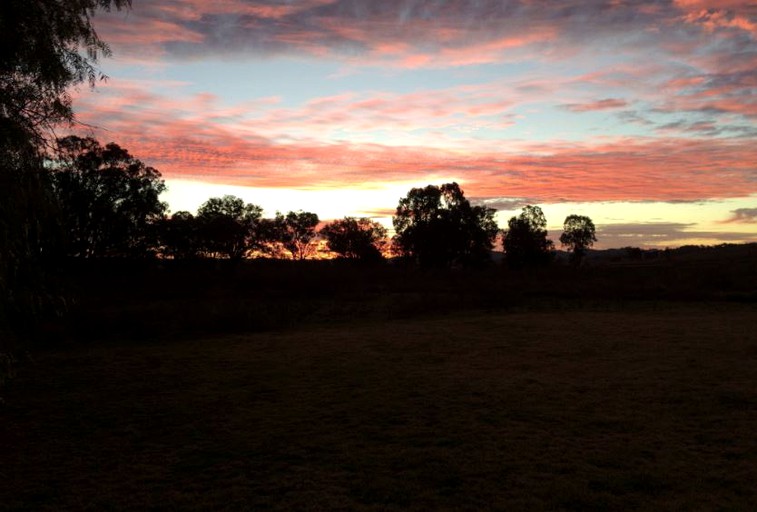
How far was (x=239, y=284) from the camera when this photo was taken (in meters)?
40.3

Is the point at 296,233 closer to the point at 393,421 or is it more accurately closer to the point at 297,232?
the point at 297,232

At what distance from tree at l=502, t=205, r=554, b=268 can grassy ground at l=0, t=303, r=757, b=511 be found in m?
63.8

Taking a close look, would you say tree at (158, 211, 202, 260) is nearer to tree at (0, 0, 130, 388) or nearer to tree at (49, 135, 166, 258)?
tree at (49, 135, 166, 258)

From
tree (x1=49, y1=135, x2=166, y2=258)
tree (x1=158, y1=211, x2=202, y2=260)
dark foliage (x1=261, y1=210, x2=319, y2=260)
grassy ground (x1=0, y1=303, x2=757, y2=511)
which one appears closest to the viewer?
grassy ground (x1=0, y1=303, x2=757, y2=511)

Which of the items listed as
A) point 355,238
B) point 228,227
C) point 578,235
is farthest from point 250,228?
point 578,235

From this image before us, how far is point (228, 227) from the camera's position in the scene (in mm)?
69188

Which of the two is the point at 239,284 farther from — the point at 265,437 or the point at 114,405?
the point at 265,437

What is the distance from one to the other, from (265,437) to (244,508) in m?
2.43

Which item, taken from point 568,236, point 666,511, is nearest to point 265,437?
point 666,511

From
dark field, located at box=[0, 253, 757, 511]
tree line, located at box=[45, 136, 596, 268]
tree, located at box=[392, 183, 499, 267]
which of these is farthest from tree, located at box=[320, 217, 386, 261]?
dark field, located at box=[0, 253, 757, 511]

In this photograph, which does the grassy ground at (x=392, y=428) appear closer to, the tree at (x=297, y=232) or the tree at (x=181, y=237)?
the tree at (x=181, y=237)

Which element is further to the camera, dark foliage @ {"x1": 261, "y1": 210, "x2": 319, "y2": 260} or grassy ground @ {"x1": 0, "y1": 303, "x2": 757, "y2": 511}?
dark foliage @ {"x1": 261, "y1": 210, "x2": 319, "y2": 260}

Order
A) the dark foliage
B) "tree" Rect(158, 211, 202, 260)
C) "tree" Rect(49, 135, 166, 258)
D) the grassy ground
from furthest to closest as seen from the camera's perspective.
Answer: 1. the dark foliage
2. "tree" Rect(158, 211, 202, 260)
3. "tree" Rect(49, 135, 166, 258)
4. the grassy ground

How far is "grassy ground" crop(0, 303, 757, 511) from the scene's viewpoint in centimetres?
593
